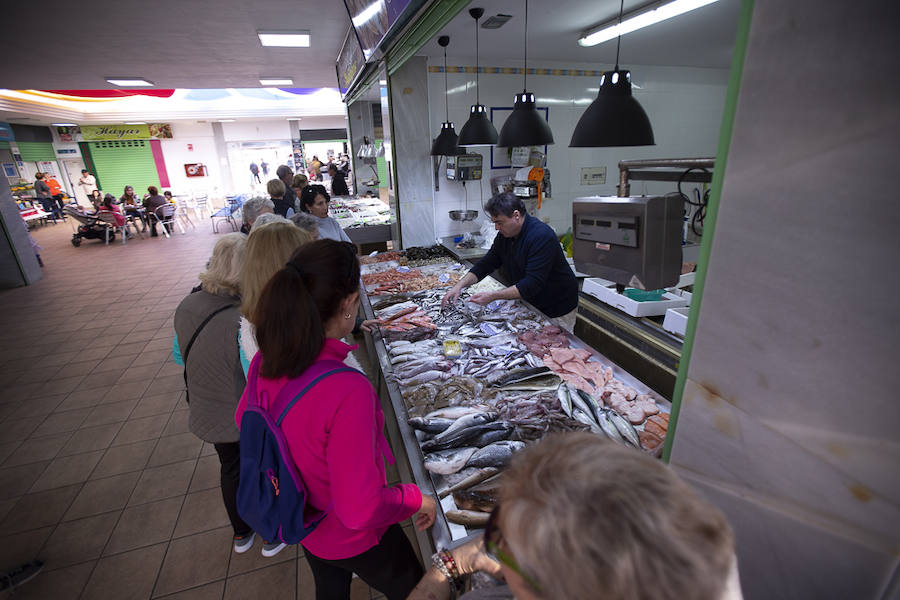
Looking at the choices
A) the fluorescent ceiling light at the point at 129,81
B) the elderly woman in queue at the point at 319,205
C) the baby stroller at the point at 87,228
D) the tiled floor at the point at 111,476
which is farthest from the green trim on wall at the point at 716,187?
the baby stroller at the point at 87,228

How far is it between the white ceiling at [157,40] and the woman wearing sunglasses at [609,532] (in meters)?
5.93

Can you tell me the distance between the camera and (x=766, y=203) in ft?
2.89

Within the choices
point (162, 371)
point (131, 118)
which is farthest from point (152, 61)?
point (131, 118)

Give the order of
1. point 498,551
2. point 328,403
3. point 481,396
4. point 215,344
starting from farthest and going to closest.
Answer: point 481,396
point 215,344
point 328,403
point 498,551

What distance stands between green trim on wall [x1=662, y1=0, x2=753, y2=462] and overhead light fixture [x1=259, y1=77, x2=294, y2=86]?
458 inches

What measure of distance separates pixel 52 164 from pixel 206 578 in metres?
26.7

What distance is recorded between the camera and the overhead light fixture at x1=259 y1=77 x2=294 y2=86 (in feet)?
33.5

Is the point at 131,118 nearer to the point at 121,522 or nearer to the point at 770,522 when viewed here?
the point at 121,522

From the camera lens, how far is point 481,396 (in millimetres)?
2396

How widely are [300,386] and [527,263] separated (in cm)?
263

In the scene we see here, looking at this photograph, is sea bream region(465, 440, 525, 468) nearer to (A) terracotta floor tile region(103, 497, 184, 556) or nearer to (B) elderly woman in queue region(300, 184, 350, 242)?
(A) terracotta floor tile region(103, 497, 184, 556)

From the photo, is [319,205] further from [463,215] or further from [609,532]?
[609,532]

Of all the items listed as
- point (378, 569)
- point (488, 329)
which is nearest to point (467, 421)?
point (378, 569)

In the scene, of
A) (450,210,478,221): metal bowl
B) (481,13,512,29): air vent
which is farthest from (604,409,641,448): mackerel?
(450,210,478,221): metal bowl
